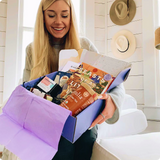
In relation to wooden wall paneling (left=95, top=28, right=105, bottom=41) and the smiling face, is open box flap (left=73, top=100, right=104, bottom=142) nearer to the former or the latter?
the smiling face

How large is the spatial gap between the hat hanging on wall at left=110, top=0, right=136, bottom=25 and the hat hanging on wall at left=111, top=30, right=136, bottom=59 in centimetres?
15

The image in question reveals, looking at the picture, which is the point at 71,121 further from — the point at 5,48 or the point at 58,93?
the point at 5,48

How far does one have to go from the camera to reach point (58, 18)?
980 millimetres

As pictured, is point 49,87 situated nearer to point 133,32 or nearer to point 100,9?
point 133,32

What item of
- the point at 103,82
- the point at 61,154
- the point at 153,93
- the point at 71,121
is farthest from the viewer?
the point at 153,93

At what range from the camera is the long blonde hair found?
1008mm

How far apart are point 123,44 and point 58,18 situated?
1215 millimetres

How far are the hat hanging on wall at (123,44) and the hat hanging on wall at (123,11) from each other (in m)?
0.15

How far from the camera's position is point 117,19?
6.86 ft

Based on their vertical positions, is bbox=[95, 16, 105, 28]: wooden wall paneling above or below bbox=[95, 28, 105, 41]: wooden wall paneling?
above

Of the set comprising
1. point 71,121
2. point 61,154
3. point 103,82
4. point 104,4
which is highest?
point 104,4

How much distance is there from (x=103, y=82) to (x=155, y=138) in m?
0.33

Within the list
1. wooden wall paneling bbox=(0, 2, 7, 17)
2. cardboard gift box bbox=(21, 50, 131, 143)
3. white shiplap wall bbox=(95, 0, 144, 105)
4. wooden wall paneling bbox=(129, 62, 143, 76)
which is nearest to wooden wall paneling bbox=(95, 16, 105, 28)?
white shiplap wall bbox=(95, 0, 144, 105)

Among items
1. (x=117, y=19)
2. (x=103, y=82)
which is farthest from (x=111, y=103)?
(x=117, y=19)
